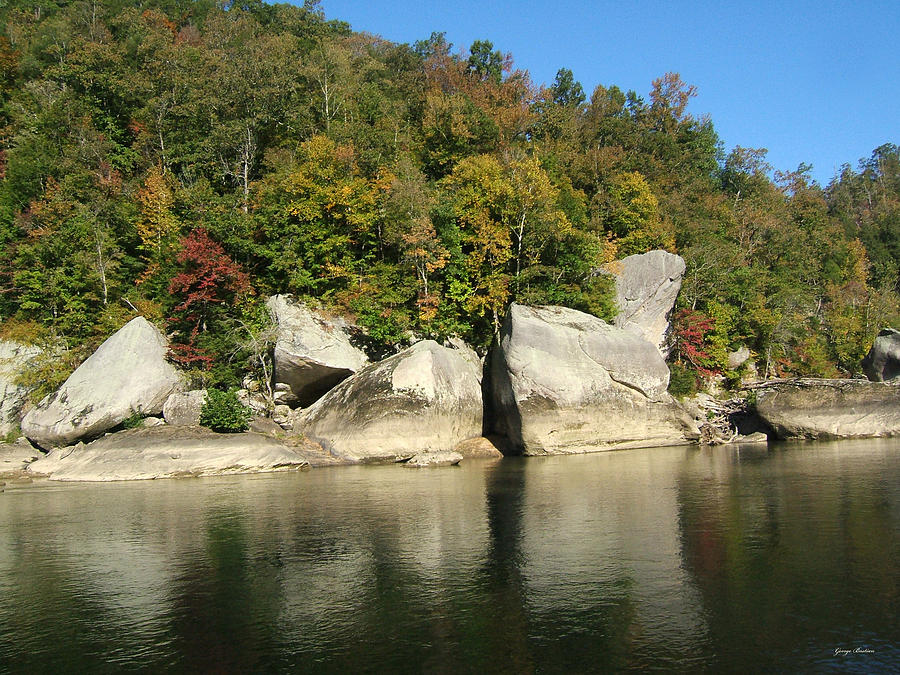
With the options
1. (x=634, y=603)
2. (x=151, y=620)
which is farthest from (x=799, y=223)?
(x=151, y=620)

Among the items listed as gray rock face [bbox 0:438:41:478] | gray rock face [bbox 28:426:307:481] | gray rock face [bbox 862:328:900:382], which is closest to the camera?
gray rock face [bbox 28:426:307:481]

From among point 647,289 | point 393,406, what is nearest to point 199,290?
point 393,406

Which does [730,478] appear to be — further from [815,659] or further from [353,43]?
[353,43]

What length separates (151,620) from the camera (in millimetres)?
10703

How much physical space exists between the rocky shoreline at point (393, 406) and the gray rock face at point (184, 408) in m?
0.05

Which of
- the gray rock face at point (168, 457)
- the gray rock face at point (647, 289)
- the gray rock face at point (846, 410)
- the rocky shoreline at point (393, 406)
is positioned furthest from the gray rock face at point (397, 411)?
the gray rock face at point (846, 410)

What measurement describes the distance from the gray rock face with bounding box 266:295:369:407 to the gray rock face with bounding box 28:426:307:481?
194 inches

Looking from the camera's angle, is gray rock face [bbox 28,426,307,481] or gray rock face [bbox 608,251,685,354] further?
gray rock face [bbox 608,251,685,354]

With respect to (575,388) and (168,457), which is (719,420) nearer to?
(575,388)

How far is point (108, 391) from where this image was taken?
3008cm

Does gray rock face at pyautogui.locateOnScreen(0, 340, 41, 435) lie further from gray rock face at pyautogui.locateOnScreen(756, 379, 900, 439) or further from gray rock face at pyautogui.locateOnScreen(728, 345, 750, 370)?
gray rock face at pyautogui.locateOnScreen(728, 345, 750, 370)

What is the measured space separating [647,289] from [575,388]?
458 inches

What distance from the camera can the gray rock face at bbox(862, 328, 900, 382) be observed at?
37200mm
